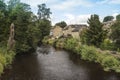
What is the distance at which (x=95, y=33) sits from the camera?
57844 mm

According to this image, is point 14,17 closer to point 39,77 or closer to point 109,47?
point 109,47

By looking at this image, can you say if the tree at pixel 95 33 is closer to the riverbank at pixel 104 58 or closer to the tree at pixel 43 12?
the riverbank at pixel 104 58

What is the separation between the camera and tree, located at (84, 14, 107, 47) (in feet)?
189

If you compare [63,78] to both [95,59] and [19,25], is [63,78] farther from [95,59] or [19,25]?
[19,25]

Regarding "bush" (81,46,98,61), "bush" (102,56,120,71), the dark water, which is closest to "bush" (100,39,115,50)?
"bush" (81,46,98,61)

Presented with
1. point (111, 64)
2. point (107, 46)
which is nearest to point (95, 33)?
point (107, 46)

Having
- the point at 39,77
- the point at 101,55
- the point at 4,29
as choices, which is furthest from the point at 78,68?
the point at 4,29

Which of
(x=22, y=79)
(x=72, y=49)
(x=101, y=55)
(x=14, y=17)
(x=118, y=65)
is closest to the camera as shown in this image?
(x=22, y=79)

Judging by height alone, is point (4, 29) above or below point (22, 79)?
above

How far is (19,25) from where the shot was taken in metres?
60.7

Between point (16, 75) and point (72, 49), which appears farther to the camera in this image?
point (72, 49)

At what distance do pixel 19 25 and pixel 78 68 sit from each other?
23.0 metres

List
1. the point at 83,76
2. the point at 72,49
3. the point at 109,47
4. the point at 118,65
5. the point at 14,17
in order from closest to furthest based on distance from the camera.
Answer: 1. the point at 83,76
2. the point at 118,65
3. the point at 109,47
4. the point at 14,17
5. the point at 72,49

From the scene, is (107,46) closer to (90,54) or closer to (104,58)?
(90,54)
